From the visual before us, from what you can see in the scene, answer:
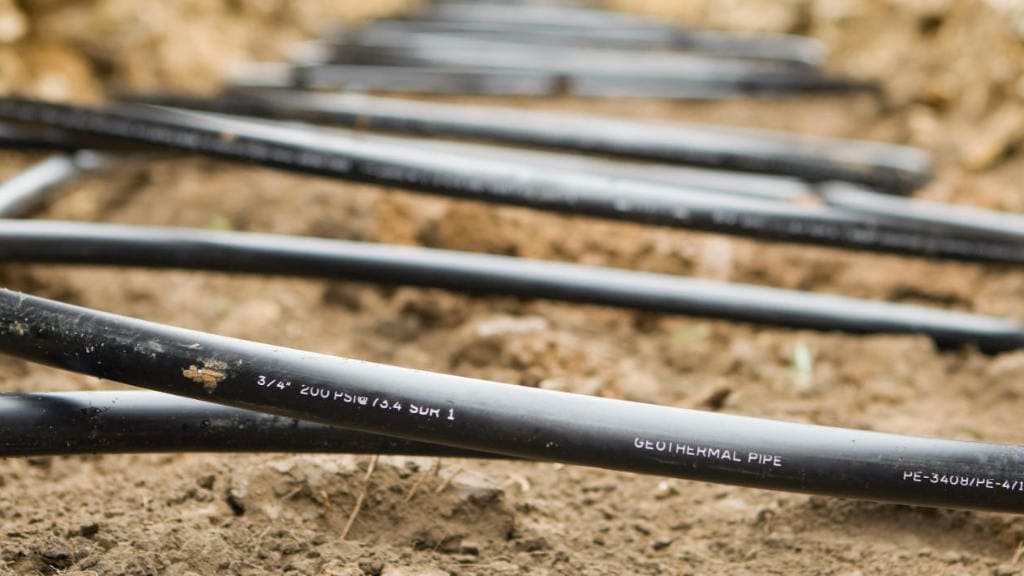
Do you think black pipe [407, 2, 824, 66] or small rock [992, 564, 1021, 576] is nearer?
small rock [992, 564, 1021, 576]

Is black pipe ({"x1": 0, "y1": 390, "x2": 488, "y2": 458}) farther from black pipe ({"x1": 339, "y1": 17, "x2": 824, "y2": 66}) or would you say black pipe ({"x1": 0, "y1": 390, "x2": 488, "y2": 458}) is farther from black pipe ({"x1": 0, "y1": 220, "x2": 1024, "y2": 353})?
black pipe ({"x1": 339, "y1": 17, "x2": 824, "y2": 66})

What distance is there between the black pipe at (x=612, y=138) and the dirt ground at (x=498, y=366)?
15cm

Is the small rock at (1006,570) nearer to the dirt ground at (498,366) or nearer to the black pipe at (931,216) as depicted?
the dirt ground at (498,366)

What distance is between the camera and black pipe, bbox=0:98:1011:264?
51.6 inches

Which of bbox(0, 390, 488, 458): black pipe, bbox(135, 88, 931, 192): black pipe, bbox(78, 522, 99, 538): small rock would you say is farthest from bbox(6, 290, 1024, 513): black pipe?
bbox(135, 88, 931, 192): black pipe

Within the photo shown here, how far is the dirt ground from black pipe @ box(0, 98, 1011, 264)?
170 mm

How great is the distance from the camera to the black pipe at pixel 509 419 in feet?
2.43

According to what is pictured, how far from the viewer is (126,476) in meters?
0.95

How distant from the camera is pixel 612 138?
1.87m

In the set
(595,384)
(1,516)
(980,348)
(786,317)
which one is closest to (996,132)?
(980,348)

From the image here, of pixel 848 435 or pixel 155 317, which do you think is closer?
pixel 848 435

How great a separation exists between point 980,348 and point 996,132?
46.5 inches

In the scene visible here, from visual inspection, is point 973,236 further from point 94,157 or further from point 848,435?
point 94,157

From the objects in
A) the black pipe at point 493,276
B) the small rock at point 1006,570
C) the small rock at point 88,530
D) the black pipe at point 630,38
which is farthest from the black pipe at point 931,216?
the black pipe at point 630,38
